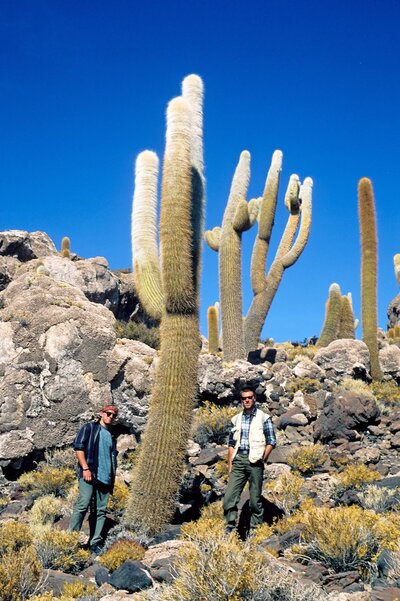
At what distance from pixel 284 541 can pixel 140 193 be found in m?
5.86

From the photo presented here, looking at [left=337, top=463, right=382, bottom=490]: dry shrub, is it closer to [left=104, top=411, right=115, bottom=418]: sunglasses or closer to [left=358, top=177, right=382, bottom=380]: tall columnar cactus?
[left=104, top=411, right=115, bottom=418]: sunglasses

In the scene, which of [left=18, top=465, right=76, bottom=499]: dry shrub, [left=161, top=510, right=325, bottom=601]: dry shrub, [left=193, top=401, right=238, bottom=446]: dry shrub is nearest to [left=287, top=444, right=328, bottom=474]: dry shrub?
[left=193, top=401, right=238, bottom=446]: dry shrub

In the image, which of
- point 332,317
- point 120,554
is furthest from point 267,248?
point 120,554

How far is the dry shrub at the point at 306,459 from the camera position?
9.18 metres

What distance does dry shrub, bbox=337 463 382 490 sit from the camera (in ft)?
26.5

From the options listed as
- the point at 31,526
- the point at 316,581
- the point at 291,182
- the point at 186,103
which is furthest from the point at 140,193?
the point at 291,182

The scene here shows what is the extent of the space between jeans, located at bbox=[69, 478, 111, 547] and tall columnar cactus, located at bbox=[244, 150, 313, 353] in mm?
10524

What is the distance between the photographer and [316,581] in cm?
503

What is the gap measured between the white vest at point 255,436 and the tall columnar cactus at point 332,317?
12254 mm

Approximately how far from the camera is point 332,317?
18.8 m

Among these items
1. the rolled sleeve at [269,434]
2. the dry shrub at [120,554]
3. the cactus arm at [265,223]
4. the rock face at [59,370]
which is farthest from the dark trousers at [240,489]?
the cactus arm at [265,223]

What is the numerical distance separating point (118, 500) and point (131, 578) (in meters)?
3.00

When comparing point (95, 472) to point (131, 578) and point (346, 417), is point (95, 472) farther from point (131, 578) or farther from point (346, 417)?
point (346, 417)

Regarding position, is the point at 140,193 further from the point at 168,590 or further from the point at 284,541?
the point at 168,590
